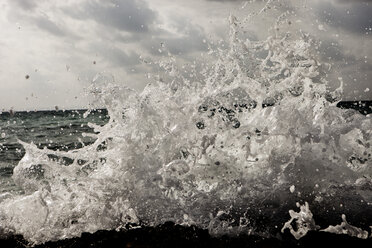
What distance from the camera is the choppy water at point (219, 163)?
4.45m

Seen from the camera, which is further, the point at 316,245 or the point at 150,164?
the point at 150,164

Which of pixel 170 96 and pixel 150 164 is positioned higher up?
pixel 170 96

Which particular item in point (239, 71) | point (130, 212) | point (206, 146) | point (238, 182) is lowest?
point (130, 212)

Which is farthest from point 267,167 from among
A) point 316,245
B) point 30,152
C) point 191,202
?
point 30,152

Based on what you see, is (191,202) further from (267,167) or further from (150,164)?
(267,167)

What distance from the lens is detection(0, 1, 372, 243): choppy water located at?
175 inches

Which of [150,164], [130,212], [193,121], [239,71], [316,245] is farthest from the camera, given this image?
[239,71]

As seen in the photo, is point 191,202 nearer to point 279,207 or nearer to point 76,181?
point 279,207

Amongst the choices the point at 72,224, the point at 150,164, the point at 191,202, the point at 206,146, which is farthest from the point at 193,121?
the point at 72,224

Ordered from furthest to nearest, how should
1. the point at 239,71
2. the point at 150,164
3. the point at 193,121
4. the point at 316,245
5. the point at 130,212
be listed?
the point at 239,71, the point at 193,121, the point at 150,164, the point at 130,212, the point at 316,245

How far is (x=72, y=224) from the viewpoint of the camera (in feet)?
14.8

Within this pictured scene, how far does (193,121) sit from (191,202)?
4.59 feet

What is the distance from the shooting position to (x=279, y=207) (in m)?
4.52

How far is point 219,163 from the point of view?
5.26 meters
